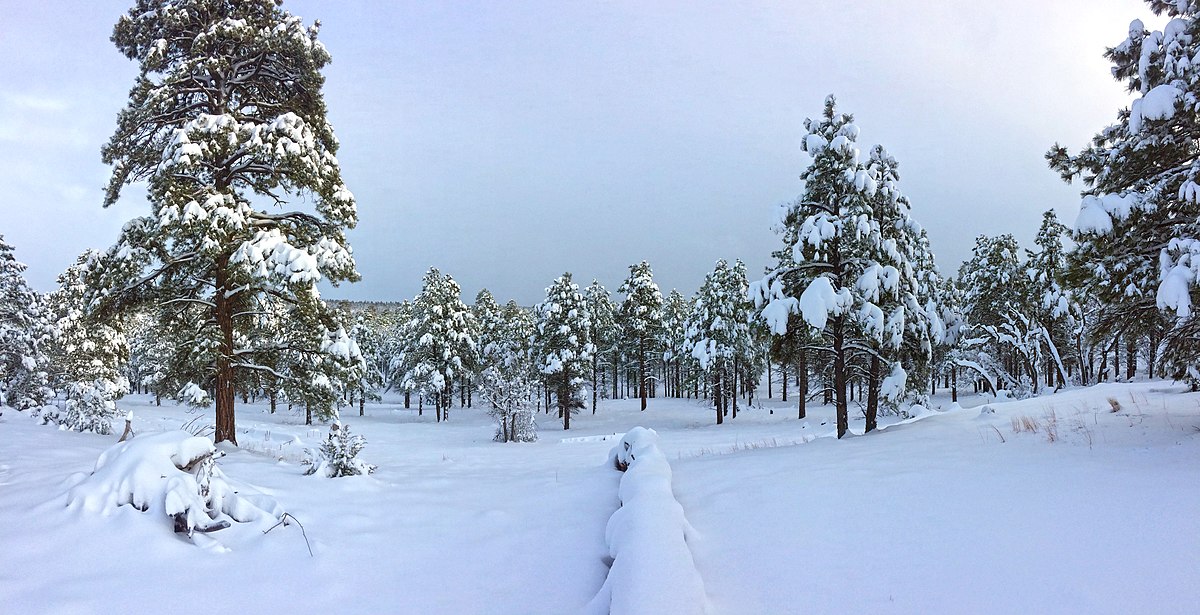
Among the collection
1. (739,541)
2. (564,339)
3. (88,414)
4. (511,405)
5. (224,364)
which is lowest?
(511,405)

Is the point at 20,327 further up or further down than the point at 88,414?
further up

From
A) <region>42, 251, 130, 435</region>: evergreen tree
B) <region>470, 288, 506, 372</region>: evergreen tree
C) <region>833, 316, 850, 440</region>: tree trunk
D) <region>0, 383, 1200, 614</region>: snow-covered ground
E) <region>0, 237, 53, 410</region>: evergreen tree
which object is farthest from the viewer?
<region>470, 288, 506, 372</region>: evergreen tree

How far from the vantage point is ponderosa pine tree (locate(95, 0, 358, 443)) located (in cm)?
1041

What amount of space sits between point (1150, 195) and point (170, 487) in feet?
40.2

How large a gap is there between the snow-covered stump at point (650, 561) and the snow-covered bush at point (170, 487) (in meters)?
3.35

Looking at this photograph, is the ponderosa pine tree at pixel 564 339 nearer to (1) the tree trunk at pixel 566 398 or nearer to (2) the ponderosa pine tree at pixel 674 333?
(1) the tree trunk at pixel 566 398

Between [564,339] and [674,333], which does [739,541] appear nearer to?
[564,339]

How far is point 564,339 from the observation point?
121ft

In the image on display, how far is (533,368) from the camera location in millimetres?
38812

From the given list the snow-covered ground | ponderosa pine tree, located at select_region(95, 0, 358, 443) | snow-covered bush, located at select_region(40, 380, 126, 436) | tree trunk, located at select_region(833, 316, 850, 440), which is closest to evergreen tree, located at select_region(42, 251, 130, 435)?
snow-covered bush, located at select_region(40, 380, 126, 436)

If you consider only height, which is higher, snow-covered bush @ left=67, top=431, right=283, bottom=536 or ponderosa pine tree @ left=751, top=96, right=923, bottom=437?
ponderosa pine tree @ left=751, top=96, right=923, bottom=437

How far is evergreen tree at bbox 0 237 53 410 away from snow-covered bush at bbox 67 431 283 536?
31362mm

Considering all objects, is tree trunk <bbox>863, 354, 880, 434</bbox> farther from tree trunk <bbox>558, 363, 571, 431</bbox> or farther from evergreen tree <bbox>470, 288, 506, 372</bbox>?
evergreen tree <bbox>470, 288, 506, 372</bbox>

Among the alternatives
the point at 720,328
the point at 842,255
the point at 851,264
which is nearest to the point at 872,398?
the point at 851,264
